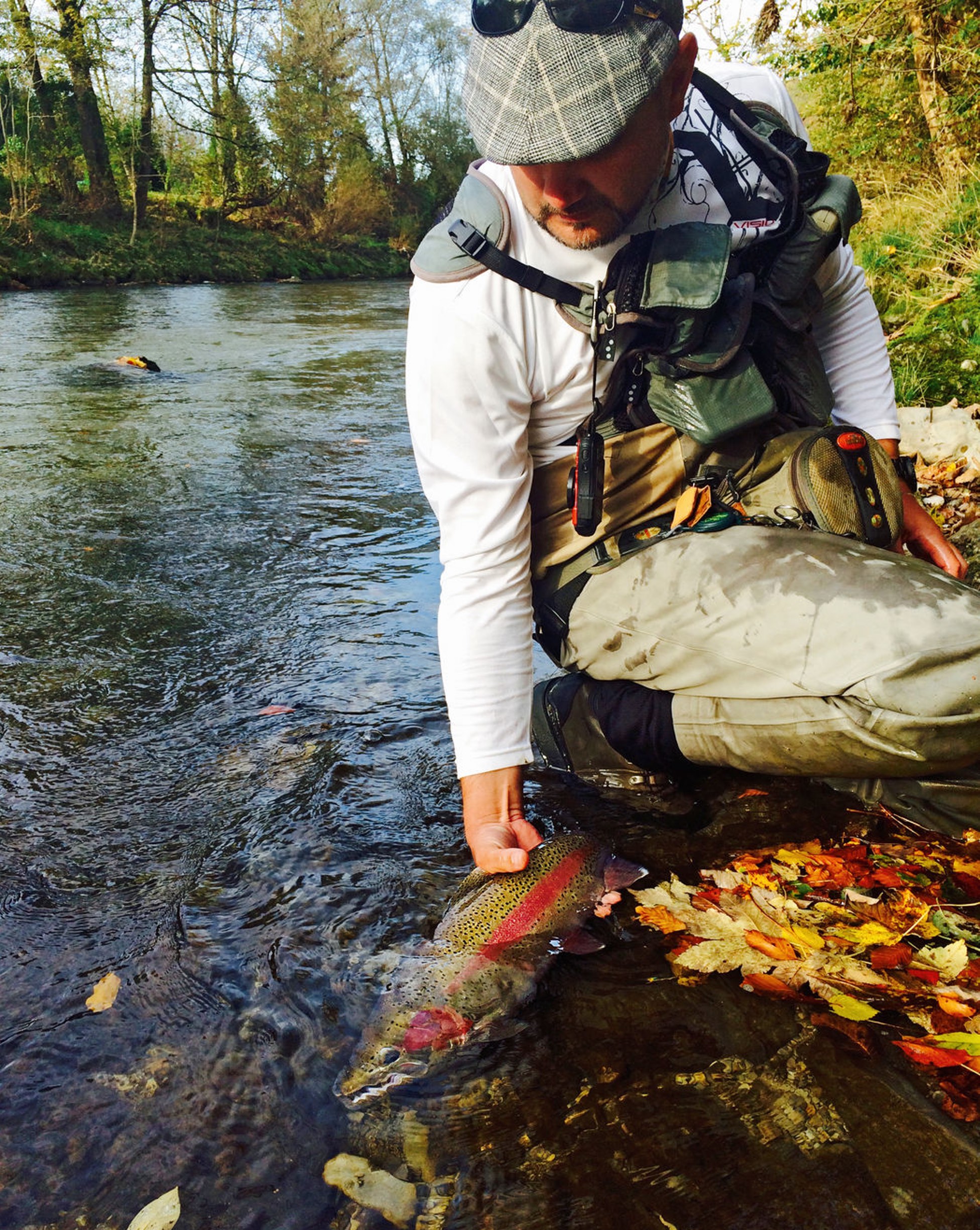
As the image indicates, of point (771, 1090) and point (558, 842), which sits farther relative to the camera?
point (558, 842)

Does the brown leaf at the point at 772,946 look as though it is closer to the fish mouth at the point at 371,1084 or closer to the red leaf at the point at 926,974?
the red leaf at the point at 926,974

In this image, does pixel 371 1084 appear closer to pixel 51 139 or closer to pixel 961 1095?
pixel 961 1095

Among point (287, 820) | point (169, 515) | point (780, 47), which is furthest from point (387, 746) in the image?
point (780, 47)

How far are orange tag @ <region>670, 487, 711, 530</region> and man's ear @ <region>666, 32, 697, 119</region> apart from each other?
902 mm

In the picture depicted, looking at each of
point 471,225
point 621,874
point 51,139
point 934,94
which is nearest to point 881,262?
point 934,94

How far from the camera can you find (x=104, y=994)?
2.02m

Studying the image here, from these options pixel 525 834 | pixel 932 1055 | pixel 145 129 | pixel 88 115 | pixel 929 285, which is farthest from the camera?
pixel 145 129

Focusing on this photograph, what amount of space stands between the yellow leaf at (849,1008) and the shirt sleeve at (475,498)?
84 cm

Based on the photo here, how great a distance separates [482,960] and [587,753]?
2.86 ft

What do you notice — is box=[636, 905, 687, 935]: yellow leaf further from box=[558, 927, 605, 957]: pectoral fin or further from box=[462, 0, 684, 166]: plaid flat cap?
box=[462, 0, 684, 166]: plaid flat cap

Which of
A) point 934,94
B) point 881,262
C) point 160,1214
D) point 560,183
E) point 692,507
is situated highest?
point 934,94

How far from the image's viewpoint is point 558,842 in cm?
228

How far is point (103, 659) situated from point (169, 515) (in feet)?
6.44

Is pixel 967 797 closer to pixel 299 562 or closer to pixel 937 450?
pixel 299 562
